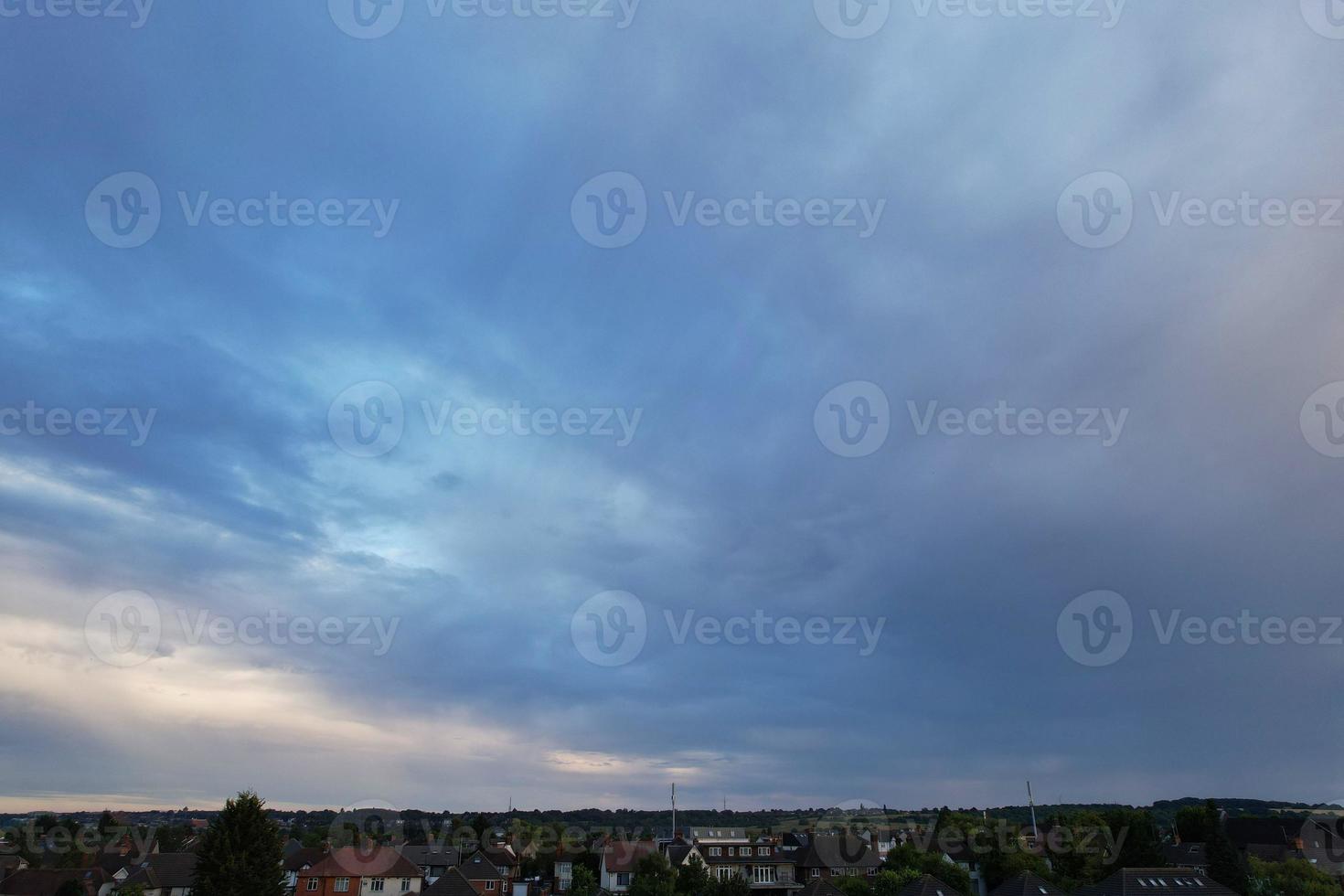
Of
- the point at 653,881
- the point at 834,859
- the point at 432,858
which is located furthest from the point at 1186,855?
the point at 432,858

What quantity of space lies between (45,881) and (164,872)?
1262 cm

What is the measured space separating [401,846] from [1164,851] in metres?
114

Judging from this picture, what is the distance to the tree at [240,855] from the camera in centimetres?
5703

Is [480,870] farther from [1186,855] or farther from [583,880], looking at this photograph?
[1186,855]

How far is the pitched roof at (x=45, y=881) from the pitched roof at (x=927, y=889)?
9148 cm

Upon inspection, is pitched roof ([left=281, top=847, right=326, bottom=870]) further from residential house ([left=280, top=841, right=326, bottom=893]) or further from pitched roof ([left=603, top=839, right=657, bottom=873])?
pitched roof ([left=603, top=839, right=657, bottom=873])

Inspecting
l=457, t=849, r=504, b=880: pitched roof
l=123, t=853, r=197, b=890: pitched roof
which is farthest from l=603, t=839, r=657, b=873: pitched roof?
l=123, t=853, r=197, b=890: pitched roof

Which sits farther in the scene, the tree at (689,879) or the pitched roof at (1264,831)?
the pitched roof at (1264,831)

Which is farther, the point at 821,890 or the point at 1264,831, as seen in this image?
the point at 1264,831

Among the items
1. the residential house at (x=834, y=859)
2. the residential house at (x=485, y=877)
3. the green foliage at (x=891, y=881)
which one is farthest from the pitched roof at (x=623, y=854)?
the green foliage at (x=891, y=881)

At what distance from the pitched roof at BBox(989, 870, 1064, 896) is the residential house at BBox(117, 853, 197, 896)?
279 feet

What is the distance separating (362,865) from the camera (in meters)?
94.4

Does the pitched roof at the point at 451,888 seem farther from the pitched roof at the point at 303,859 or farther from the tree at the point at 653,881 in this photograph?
the pitched roof at the point at 303,859

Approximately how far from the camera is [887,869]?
8594 cm
